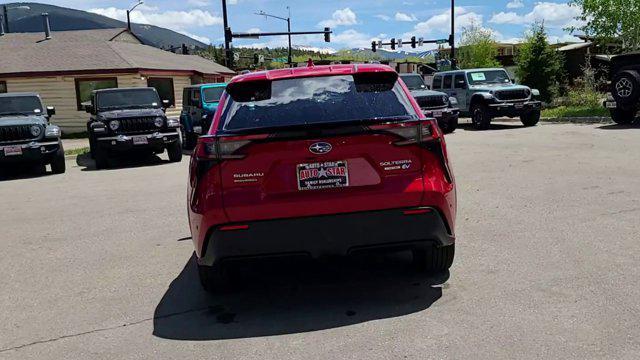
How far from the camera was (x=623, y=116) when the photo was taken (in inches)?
679

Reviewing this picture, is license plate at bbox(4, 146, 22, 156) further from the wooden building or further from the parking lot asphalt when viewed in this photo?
the wooden building

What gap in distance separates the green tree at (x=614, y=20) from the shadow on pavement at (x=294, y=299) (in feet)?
94.0

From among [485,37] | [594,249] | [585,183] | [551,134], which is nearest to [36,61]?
[551,134]

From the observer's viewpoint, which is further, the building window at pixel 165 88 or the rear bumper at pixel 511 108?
the building window at pixel 165 88

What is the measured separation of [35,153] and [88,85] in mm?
16787

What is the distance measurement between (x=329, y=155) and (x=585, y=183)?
596 centimetres

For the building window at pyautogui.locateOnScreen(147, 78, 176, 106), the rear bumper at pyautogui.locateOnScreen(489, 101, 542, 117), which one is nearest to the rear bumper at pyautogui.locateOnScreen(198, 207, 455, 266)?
the rear bumper at pyautogui.locateOnScreen(489, 101, 542, 117)

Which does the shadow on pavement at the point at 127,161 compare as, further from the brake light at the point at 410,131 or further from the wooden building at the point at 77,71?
the brake light at the point at 410,131

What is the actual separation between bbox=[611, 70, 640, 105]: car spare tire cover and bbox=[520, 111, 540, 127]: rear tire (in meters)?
3.75

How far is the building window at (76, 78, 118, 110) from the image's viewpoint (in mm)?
28250

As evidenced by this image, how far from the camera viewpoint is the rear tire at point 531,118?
19.8m

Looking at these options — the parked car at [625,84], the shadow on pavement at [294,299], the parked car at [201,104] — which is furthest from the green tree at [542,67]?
the shadow on pavement at [294,299]

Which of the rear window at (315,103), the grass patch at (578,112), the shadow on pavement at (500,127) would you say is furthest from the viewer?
the grass patch at (578,112)

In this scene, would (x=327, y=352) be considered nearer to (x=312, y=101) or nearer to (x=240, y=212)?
(x=240, y=212)
